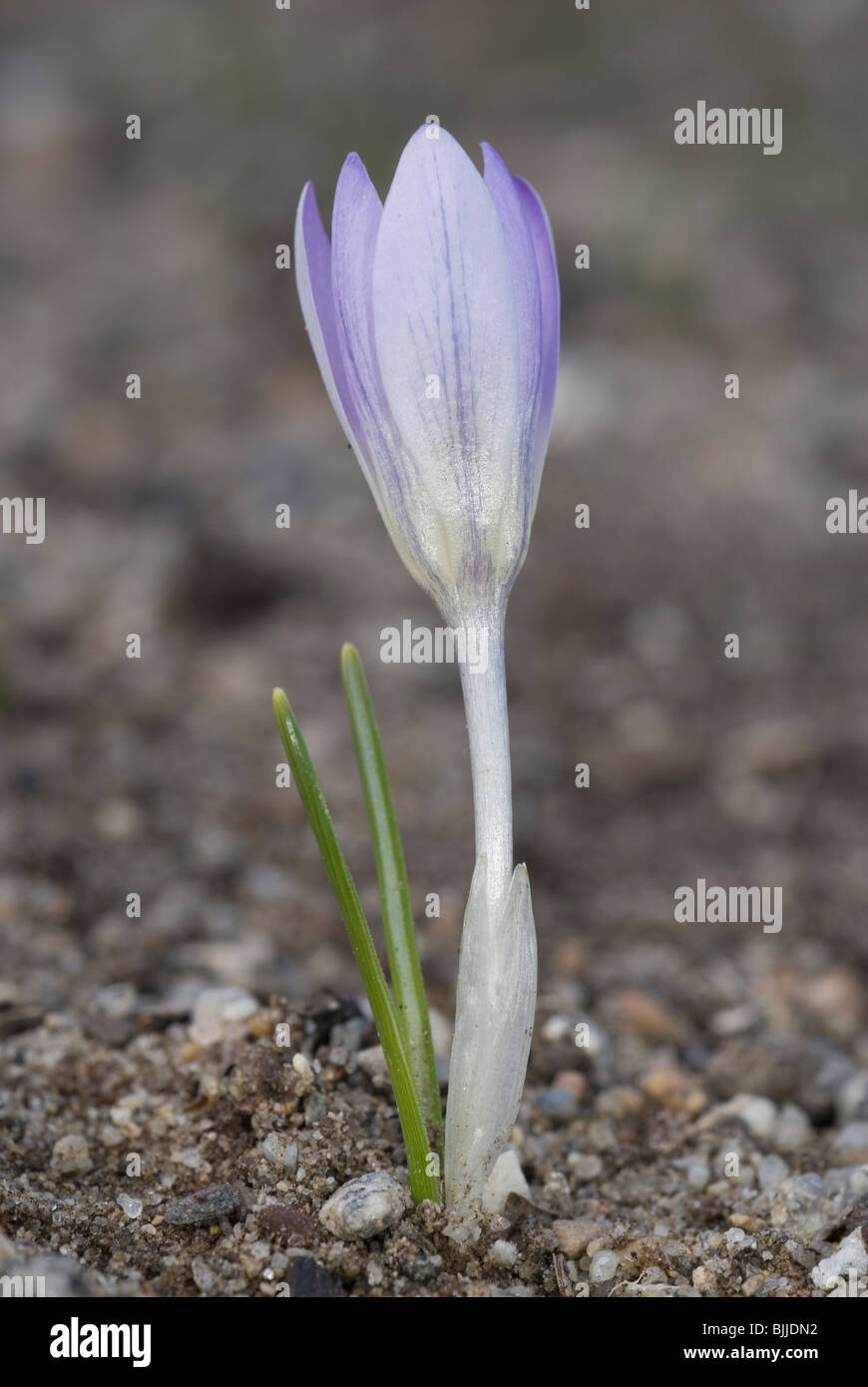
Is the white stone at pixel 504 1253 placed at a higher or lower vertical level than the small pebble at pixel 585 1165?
lower

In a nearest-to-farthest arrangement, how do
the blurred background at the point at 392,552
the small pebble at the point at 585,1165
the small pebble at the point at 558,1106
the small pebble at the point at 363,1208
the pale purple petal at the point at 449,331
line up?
the pale purple petal at the point at 449,331 → the small pebble at the point at 363,1208 → the small pebble at the point at 585,1165 → the small pebble at the point at 558,1106 → the blurred background at the point at 392,552

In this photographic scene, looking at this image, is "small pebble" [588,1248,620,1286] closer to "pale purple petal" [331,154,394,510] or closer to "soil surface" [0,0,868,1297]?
"soil surface" [0,0,868,1297]

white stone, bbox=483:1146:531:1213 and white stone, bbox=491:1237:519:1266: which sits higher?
white stone, bbox=483:1146:531:1213

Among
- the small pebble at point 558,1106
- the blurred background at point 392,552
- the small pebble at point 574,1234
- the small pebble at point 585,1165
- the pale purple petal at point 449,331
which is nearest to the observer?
the pale purple petal at point 449,331

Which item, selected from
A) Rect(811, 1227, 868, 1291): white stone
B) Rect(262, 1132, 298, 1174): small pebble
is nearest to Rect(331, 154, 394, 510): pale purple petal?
Rect(262, 1132, 298, 1174): small pebble

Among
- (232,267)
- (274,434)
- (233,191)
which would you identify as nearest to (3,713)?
(274,434)

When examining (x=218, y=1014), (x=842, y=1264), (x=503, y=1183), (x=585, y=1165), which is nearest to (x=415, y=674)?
(x=218, y=1014)

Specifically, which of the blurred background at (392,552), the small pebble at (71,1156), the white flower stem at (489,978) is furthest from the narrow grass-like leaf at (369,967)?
the blurred background at (392,552)

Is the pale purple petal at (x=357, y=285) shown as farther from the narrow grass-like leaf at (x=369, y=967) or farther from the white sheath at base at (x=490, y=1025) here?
the white sheath at base at (x=490, y=1025)
